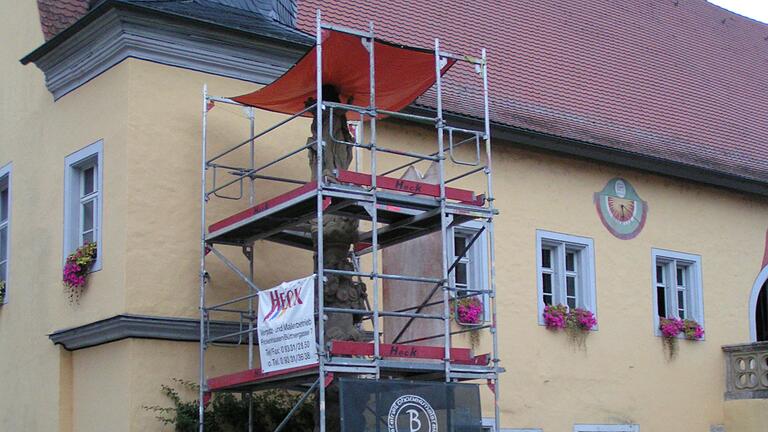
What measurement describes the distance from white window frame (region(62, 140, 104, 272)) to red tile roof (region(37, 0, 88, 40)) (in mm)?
1802

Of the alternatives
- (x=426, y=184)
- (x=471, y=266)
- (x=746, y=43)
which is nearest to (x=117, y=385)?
(x=426, y=184)

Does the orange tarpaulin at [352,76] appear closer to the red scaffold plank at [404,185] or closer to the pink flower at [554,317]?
the red scaffold plank at [404,185]

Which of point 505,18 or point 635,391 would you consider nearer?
point 635,391

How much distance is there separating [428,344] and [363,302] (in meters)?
0.85

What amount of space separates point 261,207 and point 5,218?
17.2 feet

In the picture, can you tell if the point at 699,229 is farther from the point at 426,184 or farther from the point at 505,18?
the point at 426,184

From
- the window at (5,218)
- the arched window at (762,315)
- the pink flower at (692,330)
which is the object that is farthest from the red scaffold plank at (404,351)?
the arched window at (762,315)

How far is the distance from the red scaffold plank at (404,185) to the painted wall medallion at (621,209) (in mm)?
5782

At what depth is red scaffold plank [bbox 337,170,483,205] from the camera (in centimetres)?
1227

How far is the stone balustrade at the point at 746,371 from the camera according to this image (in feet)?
62.2

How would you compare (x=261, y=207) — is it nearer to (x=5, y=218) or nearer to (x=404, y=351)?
(x=404, y=351)

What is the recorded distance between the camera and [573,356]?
17500 millimetres

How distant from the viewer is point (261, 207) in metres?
13.0

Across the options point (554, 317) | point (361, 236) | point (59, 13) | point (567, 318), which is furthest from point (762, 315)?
point (59, 13)
